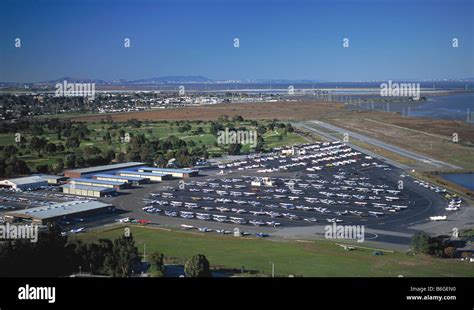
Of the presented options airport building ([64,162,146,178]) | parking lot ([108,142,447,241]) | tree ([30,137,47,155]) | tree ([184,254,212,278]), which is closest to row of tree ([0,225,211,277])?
tree ([184,254,212,278])

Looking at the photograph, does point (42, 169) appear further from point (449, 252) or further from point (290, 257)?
point (449, 252)

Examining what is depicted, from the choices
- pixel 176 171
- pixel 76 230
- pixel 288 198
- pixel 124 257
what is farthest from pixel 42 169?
pixel 124 257

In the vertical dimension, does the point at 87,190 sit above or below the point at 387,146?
below

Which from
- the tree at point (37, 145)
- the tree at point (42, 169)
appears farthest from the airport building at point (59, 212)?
the tree at point (37, 145)

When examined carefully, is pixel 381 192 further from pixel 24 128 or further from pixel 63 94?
pixel 63 94

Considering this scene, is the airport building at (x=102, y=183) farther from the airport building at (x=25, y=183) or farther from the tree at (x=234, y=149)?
the tree at (x=234, y=149)

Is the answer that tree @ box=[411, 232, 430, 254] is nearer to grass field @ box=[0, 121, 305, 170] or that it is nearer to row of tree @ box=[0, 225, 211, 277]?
row of tree @ box=[0, 225, 211, 277]

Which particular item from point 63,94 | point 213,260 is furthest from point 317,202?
point 63,94
